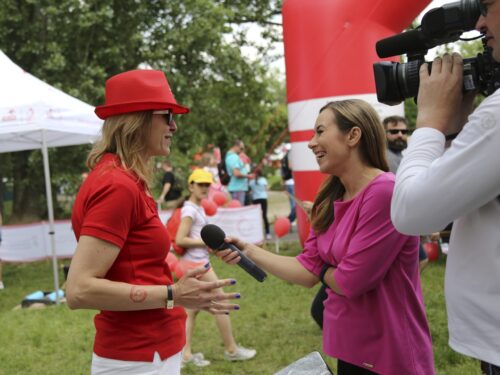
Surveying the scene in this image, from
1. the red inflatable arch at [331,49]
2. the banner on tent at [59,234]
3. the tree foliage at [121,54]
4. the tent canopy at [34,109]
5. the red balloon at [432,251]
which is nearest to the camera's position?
the red inflatable arch at [331,49]

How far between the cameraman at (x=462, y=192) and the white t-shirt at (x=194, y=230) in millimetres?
3598

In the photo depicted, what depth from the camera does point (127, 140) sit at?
81.5 inches

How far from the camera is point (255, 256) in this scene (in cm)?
247

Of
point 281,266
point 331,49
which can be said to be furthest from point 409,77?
point 331,49

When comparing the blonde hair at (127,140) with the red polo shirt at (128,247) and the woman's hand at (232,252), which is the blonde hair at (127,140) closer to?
the red polo shirt at (128,247)

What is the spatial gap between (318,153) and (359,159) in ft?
0.55

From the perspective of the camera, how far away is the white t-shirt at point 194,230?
487 centimetres

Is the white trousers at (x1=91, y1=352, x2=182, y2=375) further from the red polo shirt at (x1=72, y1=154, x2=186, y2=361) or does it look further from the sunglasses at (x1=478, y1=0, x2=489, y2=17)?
the sunglasses at (x1=478, y1=0, x2=489, y2=17)

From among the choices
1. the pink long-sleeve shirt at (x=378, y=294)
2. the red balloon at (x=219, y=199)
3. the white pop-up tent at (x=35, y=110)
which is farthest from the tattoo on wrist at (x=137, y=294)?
the red balloon at (x=219, y=199)

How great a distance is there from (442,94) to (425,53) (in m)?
0.27

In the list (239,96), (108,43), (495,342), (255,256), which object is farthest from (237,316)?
(239,96)

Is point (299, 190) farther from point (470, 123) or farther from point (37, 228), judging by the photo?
point (470, 123)

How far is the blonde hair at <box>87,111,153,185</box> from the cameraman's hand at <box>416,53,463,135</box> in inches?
41.8

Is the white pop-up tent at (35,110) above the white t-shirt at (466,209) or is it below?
above
